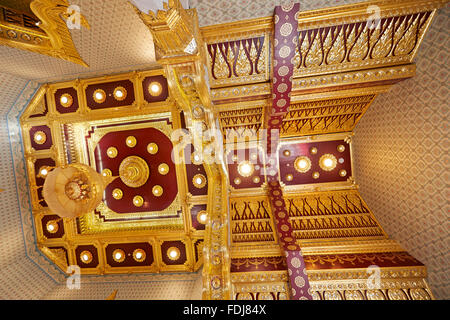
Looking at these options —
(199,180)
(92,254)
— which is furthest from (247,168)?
(92,254)

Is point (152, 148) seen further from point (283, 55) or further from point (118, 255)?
point (283, 55)

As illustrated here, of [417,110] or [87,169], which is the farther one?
[87,169]

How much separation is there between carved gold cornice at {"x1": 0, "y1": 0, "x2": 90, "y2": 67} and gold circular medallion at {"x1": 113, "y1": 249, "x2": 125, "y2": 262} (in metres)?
5.41

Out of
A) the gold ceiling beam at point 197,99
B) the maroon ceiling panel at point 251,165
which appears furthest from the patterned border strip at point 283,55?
the maroon ceiling panel at point 251,165

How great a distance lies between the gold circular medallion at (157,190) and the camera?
5707 mm

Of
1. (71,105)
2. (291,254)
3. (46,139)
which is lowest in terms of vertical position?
(291,254)

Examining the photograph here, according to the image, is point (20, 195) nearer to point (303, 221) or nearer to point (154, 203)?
point (154, 203)

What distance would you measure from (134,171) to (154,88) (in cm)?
246

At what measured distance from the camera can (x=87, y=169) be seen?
4.52 metres

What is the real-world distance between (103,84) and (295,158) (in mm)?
5961

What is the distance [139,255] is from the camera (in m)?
5.58

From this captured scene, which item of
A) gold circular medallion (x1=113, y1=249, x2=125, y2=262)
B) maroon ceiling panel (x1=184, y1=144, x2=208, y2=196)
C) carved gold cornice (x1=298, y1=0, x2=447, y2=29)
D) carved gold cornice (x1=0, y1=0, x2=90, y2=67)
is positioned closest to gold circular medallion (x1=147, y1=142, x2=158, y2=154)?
maroon ceiling panel (x1=184, y1=144, x2=208, y2=196)
